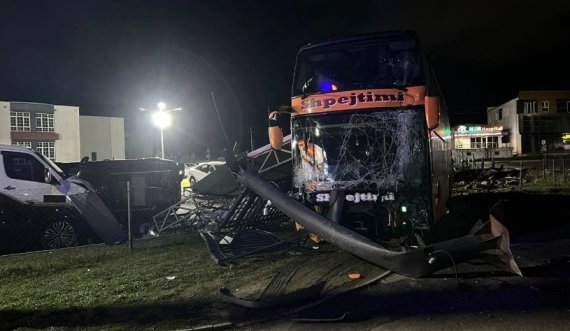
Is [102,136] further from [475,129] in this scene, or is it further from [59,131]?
[475,129]

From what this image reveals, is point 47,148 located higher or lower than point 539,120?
lower

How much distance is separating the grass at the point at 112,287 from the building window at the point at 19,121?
108 feet

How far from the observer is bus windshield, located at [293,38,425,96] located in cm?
830

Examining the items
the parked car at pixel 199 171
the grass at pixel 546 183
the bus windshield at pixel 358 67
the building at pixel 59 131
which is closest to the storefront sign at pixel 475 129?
the grass at pixel 546 183

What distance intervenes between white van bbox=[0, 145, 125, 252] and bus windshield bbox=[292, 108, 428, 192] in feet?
17.8

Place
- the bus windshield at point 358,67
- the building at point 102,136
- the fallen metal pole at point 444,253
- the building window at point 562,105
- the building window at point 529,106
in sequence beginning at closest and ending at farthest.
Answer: the fallen metal pole at point 444,253 < the bus windshield at point 358,67 < the building at point 102,136 < the building window at point 562,105 < the building window at point 529,106

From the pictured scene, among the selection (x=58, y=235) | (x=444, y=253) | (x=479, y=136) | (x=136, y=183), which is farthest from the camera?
(x=479, y=136)

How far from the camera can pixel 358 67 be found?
8.84 m

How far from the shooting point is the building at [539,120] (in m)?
60.1

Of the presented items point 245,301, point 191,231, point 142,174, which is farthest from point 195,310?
point 142,174

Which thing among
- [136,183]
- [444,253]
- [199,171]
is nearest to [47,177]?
[136,183]

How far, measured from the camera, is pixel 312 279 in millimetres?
6855

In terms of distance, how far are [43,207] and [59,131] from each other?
111ft

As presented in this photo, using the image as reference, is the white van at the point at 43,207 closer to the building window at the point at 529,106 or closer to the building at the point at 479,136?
the building at the point at 479,136
